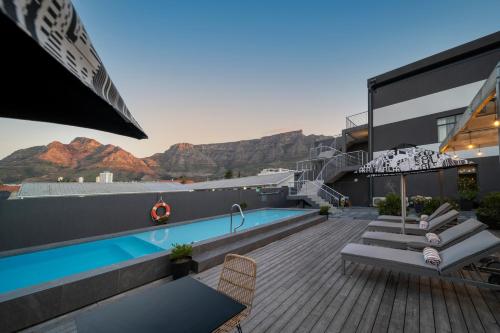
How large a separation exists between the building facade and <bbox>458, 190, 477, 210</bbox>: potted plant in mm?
796

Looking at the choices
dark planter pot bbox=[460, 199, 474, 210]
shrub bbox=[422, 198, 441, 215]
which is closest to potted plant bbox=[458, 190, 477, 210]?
dark planter pot bbox=[460, 199, 474, 210]

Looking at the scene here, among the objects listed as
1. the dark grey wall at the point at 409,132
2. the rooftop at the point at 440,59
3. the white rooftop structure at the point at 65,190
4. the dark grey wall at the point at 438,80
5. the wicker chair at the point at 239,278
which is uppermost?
the rooftop at the point at 440,59

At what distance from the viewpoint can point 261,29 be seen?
45.1 feet

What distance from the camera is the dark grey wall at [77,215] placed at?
593cm

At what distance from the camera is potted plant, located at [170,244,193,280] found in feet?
13.3

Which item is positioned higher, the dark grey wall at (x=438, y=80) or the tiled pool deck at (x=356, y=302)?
the dark grey wall at (x=438, y=80)

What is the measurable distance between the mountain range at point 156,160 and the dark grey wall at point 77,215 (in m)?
26.8

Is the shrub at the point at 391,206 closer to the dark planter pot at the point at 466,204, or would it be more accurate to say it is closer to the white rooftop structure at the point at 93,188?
the dark planter pot at the point at 466,204

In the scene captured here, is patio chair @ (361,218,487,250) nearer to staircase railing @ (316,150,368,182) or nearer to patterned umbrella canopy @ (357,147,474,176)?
patterned umbrella canopy @ (357,147,474,176)

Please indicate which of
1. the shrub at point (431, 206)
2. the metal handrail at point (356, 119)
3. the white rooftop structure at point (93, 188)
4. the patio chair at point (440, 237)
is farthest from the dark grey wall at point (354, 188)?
the patio chair at point (440, 237)

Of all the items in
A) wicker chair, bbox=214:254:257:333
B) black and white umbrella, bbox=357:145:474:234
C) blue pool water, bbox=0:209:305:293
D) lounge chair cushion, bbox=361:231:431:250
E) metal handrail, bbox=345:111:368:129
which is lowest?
blue pool water, bbox=0:209:305:293

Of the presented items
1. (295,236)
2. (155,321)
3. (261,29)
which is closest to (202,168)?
(261,29)

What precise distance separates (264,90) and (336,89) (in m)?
6.28

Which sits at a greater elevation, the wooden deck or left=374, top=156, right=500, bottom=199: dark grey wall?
left=374, top=156, right=500, bottom=199: dark grey wall
